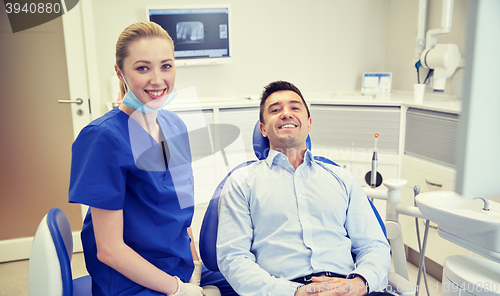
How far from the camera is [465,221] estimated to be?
45.8 inches

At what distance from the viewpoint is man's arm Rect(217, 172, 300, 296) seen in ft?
3.70

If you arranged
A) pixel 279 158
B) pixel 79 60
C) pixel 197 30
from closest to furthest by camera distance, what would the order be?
1. pixel 279 158
2. pixel 79 60
3. pixel 197 30

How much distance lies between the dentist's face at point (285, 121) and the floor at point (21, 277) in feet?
4.21

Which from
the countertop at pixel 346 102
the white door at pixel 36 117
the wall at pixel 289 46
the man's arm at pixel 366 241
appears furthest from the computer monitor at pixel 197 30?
the man's arm at pixel 366 241

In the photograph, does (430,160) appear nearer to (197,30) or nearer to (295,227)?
(295,227)

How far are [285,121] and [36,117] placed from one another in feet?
6.03

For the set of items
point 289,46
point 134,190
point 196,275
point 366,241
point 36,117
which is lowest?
point 196,275

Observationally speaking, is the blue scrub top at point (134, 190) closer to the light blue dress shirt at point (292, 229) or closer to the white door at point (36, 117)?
the light blue dress shirt at point (292, 229)

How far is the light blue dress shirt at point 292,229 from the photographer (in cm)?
117

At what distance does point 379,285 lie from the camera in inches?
45.7

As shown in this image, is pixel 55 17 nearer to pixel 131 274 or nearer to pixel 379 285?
pixel 131 274

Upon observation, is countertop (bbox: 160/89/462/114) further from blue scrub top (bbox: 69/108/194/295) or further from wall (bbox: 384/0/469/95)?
blue scrub top (bbox: 69/108/194/295)

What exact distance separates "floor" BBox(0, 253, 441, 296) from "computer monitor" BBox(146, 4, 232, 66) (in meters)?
1.56

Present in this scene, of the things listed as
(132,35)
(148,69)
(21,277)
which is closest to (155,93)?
(148,69)
